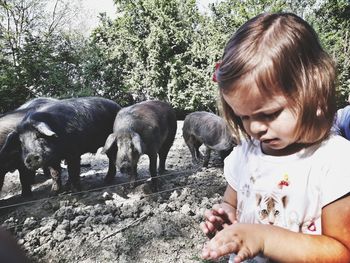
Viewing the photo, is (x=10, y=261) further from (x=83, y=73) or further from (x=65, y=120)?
(x=83, y=73)

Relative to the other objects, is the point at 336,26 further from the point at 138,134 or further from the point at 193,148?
the point at 138,134

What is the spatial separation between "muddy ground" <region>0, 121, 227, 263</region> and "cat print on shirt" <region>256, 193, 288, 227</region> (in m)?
2.01

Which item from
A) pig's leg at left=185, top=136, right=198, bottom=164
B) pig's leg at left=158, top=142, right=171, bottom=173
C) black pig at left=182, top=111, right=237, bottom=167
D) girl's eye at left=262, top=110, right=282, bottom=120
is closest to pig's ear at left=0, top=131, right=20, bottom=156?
pig's leg at left=158, top=142, right=171, bottom=173

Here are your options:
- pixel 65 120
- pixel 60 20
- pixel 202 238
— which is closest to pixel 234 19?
pixel 60 20

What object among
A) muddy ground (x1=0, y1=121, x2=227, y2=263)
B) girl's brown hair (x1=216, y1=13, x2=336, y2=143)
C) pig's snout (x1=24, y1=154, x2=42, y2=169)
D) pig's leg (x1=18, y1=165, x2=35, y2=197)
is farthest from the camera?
pig's leg (x1=18, y1=165, x2=35, y2=197)

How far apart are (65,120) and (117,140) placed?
0.93 metres

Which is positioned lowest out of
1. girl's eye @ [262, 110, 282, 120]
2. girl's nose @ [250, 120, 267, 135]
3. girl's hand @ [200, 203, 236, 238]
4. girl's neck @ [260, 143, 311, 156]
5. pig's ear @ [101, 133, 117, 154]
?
pig's ear @ [101, 133, 117, 154]

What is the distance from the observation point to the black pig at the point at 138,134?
5.25 metres

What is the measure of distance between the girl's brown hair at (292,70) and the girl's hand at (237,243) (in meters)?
0.40

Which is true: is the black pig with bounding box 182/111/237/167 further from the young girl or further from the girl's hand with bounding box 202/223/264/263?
the girl's hand with bounding box 202/223/264/263

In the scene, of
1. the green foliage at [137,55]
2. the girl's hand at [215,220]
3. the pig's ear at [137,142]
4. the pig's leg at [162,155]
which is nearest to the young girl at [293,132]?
the girl's hand at [215,220]

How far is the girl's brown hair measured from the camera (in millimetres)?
1210

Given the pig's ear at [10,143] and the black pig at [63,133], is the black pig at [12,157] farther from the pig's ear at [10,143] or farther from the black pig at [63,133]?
the black pig at [63,133]

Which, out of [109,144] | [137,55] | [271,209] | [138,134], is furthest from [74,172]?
[137,55]
